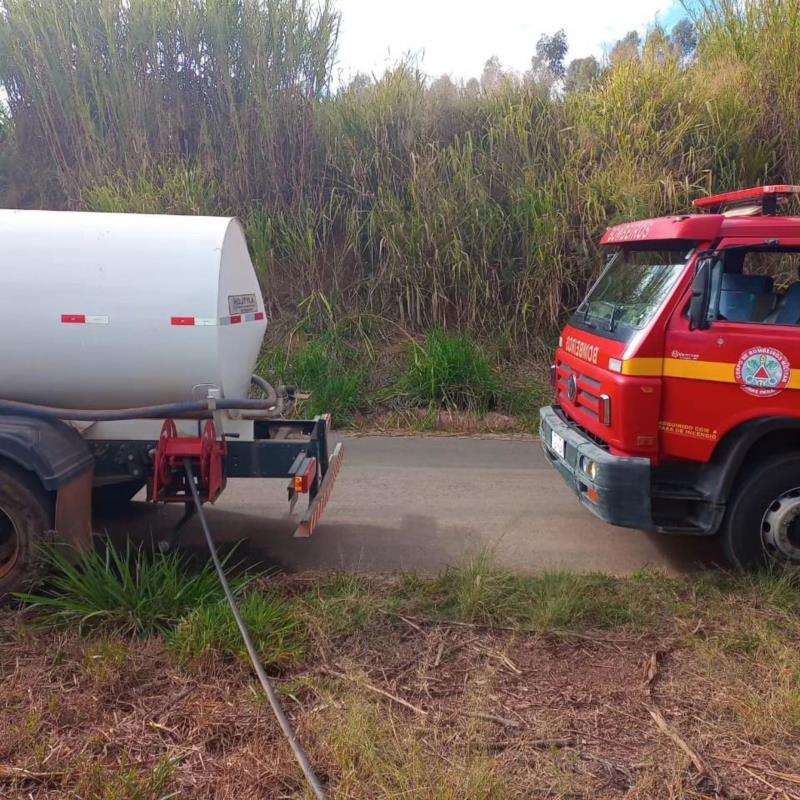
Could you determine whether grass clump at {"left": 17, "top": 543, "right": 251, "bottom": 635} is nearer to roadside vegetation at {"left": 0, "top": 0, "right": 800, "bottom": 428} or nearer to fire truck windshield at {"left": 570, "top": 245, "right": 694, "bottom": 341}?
fire truck windshield at {"left": 570, "top": 245, "right": 694, "bottom": 341}

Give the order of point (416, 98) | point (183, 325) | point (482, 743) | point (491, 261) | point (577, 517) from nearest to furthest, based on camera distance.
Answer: point (482, 743) → point (183, 325) → point (577, 517) → point (491, 261) → point (416, 98)

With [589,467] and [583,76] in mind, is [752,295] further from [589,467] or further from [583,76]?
[583,76]

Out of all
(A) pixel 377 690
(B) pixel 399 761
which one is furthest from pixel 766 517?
(B) pixel 399 761

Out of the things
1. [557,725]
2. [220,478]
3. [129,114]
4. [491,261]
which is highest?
[129,114]

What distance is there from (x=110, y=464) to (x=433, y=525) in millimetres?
2313

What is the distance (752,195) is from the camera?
16.5 ft

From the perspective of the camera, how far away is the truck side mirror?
4508 mm

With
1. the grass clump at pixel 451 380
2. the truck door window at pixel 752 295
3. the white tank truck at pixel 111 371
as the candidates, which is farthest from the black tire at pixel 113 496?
the grass clump at pixel 451 380

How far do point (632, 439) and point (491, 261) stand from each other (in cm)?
648

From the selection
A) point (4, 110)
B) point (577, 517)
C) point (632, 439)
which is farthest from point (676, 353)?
point (4, 110)

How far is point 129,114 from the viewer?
39.5ft

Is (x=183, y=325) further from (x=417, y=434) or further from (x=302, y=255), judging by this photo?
(x=302, y=255)

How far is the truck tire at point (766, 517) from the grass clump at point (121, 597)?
300 cm

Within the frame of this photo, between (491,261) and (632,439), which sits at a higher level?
(491,261)
